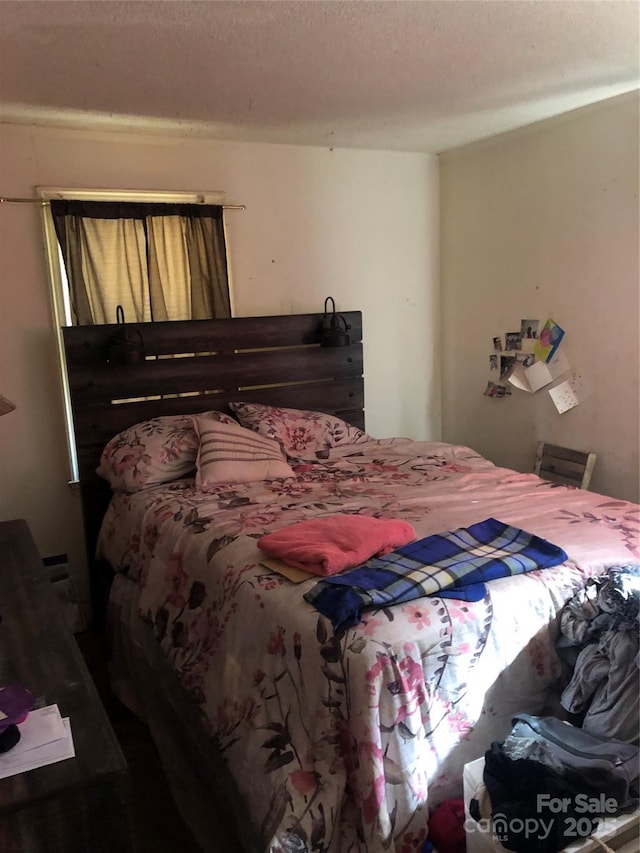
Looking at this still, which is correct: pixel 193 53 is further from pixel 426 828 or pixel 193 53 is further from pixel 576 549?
pixel 426 828

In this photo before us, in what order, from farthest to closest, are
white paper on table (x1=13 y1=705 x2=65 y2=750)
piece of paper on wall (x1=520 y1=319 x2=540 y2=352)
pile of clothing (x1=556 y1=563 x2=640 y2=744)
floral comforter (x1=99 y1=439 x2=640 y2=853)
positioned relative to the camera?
1. piece of paper on wall (x1=520 y1=319 x2=540 y2=352)
2. pile of clothing (x1=556 y1=563 x2=640 y2=744)
3. floral comforter (x1=99 y1=439 x2=640 y2=853)
4. white paper on table (x1=13 y1=705 x2=65 y2=750)

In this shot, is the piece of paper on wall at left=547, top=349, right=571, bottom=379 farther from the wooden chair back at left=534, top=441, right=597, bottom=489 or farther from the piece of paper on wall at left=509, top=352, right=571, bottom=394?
the wooden chair back at left=534, top=441, right=597, bottom=489

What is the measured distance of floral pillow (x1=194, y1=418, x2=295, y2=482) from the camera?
111 inches

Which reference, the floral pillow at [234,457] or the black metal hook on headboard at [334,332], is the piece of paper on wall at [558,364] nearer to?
the black metal hook on headboard at [334,332]

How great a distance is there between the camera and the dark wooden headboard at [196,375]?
308 cm

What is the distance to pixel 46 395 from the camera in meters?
3.14

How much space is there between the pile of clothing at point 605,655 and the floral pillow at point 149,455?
172cm

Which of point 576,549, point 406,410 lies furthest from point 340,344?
point 576,549

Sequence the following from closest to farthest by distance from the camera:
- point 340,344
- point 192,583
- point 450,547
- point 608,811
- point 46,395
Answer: point 608,811, point 450,547, point 192,583, point 46,395, point 340,344

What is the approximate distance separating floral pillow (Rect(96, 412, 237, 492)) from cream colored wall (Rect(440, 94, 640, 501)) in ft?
5.57

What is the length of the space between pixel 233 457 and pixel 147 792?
50.6 inches

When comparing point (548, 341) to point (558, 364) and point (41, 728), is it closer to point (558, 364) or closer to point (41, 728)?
point (558, 364)

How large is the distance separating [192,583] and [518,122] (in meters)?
2.75

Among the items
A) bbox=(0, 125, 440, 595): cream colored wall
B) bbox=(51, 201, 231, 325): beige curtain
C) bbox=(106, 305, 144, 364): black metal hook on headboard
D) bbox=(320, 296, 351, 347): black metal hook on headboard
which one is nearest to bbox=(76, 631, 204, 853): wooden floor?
bbox=(0, 125, 440, 595): cream colored wall
